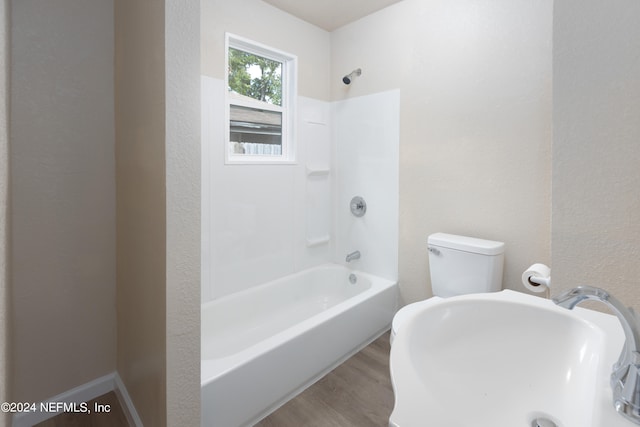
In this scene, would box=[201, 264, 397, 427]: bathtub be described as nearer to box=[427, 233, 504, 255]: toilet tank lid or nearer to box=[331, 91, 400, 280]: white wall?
box=[331, 91, 400, 280]: white wall

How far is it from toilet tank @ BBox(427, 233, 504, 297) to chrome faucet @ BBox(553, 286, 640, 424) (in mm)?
1415

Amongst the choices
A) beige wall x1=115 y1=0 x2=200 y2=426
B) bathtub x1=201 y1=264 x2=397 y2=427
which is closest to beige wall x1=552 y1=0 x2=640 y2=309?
beige wall x1=115 y1=0 x2=200 y2=426

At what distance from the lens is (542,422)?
65cm

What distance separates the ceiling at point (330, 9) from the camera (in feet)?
7.87

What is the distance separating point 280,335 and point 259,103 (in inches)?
68.9

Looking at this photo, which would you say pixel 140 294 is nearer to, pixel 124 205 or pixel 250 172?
pixel 124 205

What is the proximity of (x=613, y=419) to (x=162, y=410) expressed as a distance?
139 cm

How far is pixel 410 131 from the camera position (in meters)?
2.42

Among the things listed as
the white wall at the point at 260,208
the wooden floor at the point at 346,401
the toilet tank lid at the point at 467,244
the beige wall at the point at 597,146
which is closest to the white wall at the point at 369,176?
the white wall at the point at 260,208

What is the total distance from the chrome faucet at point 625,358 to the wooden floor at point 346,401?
1336mm

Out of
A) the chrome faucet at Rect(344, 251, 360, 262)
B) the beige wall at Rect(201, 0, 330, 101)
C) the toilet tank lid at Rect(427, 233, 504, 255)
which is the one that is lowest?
the chrome faucet at Rect(344, 251, 360, 262)

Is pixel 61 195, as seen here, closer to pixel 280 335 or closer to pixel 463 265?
pixel 280 335

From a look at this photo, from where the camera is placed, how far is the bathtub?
1.51 metres

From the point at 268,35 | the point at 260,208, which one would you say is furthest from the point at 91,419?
the point at 268,35
